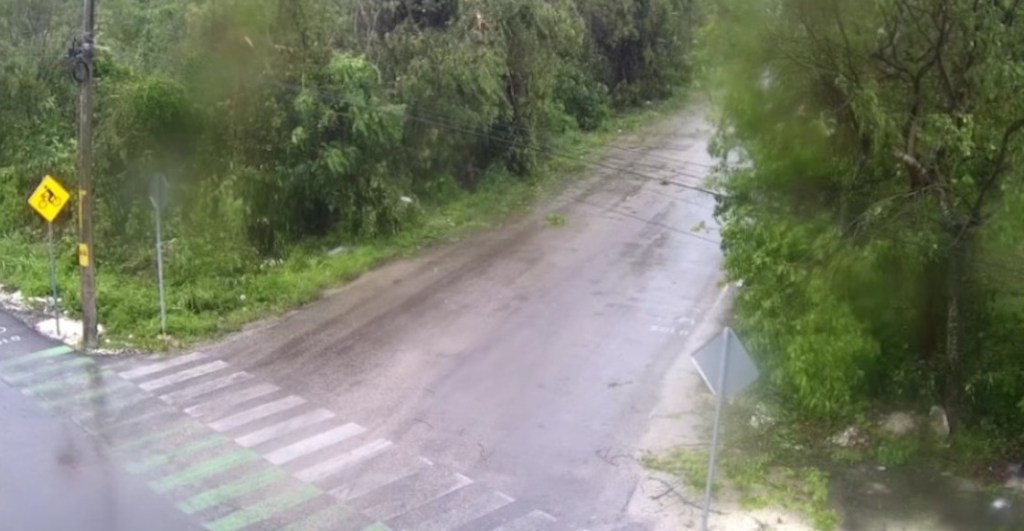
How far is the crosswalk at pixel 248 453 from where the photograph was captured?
11.3 m

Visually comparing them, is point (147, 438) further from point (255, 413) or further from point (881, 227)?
point (881, 227)

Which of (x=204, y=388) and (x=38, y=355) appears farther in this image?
(x=38, y=355)

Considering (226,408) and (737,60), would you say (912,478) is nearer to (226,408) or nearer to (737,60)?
(737,60)

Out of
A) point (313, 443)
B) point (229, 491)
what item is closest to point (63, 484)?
point (229, 491)

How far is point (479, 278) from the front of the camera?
67.4 ft

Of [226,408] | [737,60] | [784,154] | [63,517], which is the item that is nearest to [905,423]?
[784,154]

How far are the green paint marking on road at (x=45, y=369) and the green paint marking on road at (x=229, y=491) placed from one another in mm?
4871

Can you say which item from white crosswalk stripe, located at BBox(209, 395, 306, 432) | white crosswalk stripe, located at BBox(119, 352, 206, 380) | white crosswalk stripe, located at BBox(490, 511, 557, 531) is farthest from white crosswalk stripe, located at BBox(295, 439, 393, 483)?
white crosswalk stripe, located at BBox(119, 352, 206, 380)

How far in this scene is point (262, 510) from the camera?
1136 centimetres

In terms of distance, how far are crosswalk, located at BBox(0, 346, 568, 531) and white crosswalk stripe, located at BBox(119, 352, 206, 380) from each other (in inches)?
0.6

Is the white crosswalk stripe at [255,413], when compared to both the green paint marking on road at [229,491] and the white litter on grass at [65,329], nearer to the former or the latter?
the green paint marking on road at [229,491]

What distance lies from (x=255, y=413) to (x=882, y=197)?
27.7 ft

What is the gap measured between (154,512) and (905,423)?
29.2 feet

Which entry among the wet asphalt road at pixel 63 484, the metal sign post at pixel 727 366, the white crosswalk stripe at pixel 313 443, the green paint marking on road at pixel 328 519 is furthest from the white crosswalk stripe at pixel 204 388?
the metal sign post at pixel 727 366
